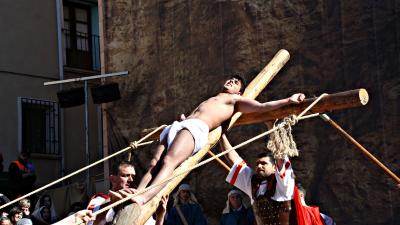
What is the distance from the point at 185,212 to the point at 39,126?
9013 mm

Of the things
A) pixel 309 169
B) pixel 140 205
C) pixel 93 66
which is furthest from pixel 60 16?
pixel 140 205

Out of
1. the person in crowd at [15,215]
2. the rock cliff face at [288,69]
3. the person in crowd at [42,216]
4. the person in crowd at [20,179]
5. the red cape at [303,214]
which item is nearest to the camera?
the red cape at [303,214]

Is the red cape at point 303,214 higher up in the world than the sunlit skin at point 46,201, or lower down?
higher up

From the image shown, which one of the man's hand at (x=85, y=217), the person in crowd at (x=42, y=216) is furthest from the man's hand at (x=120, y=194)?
the person in crowd at (x=42, y=216)

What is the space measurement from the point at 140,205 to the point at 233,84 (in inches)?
79.6

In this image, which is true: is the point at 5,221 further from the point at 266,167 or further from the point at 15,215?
the point at 266,167

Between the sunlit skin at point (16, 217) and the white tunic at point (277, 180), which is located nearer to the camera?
the white tunic at point (277, 180)

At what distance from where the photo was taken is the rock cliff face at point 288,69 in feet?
39.5

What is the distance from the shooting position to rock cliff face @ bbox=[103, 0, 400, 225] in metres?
12.0

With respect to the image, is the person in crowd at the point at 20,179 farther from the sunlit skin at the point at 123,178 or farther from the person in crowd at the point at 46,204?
the sunlit skin at the point at 123,178

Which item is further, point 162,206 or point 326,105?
point 326,105

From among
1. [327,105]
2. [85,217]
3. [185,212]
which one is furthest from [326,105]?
[185,212]

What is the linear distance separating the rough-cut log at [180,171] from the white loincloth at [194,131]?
0.13m

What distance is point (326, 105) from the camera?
24.9ft
